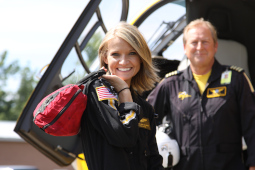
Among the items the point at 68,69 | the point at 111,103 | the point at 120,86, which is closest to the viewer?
the point at 111,103

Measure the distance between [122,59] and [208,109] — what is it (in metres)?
1.49

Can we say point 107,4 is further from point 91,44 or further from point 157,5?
point 157,5

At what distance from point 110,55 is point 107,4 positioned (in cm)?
138

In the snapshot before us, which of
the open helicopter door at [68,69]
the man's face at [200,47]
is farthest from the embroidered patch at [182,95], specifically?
the open helicopter door at [68,69]

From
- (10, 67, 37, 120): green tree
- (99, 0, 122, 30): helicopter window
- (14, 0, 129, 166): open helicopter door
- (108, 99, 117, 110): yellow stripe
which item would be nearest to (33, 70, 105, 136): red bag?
(108, 99, 117, 110): yellow stripe

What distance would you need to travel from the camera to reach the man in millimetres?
3254

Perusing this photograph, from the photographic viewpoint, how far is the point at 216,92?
3373mm

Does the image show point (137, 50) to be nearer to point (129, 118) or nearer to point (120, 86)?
point (120, 86)

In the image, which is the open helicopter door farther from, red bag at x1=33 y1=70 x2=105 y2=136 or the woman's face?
red bag at x1=33 y1=70 x2=105 y2=136

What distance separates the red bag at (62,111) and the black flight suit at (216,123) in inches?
67.0

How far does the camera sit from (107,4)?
337 cm

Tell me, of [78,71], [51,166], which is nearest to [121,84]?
[78,71]

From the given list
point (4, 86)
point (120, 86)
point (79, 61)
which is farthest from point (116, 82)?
point (4, 86)

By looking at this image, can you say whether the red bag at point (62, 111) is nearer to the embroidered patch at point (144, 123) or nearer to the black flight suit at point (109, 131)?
the black flight suit at point (109, 131)
